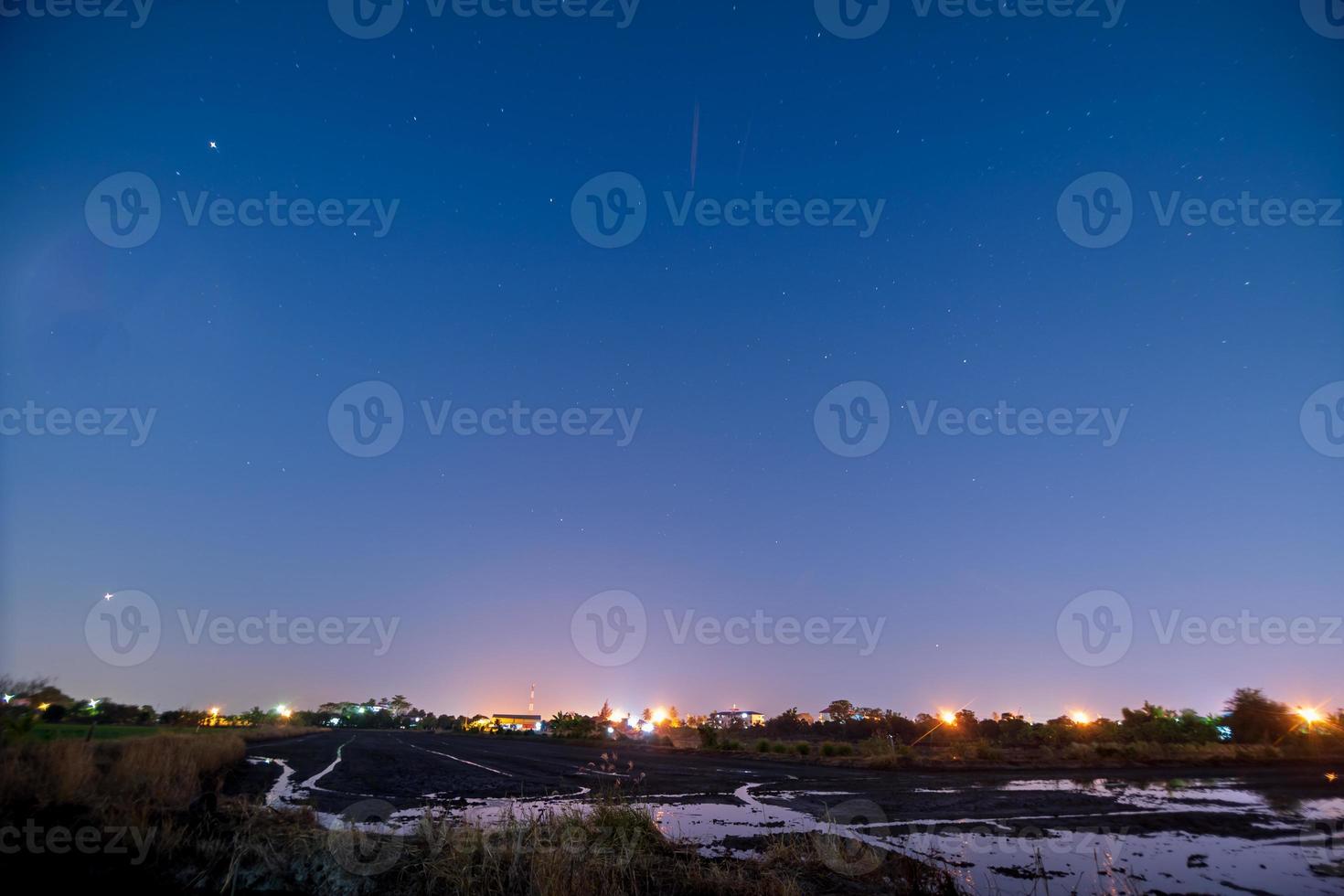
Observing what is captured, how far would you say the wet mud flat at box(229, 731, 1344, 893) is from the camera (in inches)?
396

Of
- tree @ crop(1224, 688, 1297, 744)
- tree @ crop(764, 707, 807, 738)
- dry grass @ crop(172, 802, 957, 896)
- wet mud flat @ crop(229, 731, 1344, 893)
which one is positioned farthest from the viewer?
tree @ crop(764, 707, 807, 738)

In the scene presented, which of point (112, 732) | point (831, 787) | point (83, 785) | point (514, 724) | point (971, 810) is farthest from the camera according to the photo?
point (514, 724)

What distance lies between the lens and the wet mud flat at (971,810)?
10.1 meters

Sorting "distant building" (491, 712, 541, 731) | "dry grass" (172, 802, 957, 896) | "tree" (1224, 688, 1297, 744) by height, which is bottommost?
"distant building" (491, 712, 541, 731)

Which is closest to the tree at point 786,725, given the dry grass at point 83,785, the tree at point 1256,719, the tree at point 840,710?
the tree at point 840,710

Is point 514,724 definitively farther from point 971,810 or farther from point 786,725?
point 971,810

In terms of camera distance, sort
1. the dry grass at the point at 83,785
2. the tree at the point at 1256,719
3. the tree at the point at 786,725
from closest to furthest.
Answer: the dry grass at the point at 83,785 < the tree at the point at 1256,719 < the tree at the point at 786,725

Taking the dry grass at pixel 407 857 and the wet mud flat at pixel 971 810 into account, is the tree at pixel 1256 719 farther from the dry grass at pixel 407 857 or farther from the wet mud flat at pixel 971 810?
the dry grass at pixel 407 857

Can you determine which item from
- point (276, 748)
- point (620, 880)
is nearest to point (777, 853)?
point (620, 880)

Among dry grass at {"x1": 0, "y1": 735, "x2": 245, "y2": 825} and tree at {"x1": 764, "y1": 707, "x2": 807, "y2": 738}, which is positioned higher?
dry grass at {"x1": 0, "y1": 735, "x2": 245, "y2": 825}

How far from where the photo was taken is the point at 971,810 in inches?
622

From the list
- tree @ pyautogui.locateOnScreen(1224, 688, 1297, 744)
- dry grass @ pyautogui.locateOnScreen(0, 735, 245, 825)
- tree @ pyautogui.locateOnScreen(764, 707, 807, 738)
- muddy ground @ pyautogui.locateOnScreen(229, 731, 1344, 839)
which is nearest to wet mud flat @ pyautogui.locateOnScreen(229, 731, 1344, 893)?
muddy ground @ pyautogui.locateOnScreen(229, 731, 1344, 839)

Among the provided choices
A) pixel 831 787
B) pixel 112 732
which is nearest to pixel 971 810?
pixel 831 787

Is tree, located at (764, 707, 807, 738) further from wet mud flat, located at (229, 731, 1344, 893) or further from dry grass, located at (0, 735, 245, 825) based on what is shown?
dry grass, located at (0, 735, 245, 825)
